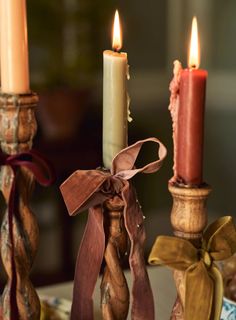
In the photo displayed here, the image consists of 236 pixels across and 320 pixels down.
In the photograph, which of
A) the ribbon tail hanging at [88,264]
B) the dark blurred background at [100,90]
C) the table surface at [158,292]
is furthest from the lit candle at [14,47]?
the dark blurred background at [100,90]

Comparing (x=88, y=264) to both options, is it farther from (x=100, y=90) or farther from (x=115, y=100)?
(x=100, y=90)

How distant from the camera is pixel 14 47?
1.65 ft

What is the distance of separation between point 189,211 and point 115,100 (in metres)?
0.11

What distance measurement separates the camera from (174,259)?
46cm

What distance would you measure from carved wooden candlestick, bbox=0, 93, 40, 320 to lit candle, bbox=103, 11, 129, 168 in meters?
0.07

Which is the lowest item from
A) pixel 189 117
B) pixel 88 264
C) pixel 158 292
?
pixel 158 292

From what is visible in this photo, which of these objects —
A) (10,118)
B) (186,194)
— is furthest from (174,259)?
(10,118)

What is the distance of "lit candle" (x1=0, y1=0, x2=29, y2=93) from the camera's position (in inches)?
19.5

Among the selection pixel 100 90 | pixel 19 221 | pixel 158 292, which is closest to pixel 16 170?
pixel 19 221

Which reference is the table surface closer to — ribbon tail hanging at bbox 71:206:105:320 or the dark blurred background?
ribbon tail hanging at bbox 71:206:105:320

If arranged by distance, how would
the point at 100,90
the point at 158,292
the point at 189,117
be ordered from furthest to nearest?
the point at 100,90 < the point at 158,292 < the point at 189,117

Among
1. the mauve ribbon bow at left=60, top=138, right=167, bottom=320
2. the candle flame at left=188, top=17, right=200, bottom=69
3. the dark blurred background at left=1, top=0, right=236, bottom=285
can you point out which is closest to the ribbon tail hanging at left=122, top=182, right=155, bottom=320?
the mauve ribbon bow at left=60, top=138, right=167, bottom=320

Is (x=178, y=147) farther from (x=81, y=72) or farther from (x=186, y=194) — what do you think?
(x=81, y=72)

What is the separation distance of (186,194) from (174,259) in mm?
51
